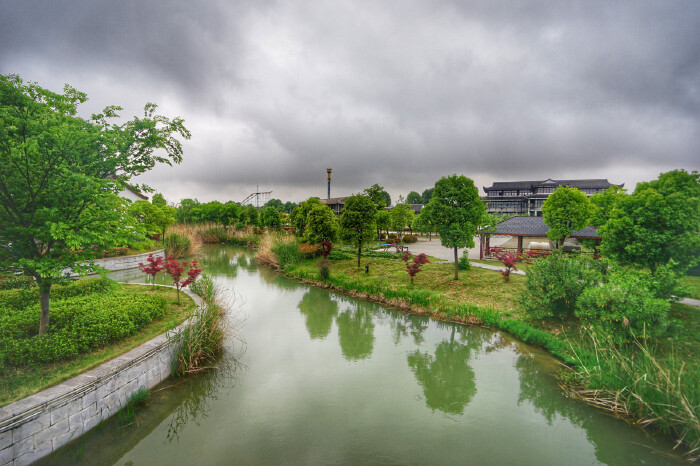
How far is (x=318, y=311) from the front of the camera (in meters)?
11.2

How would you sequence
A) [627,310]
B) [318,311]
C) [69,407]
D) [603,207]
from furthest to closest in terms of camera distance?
[603,207] < [318,311] < [627,310] < [69,407]

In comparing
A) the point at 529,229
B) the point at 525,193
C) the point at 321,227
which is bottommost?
the point at 529,229

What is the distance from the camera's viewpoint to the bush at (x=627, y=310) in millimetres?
6086

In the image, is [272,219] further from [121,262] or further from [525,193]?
[525,193]

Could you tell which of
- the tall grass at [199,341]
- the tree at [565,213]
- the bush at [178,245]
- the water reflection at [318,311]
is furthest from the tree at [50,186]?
the tree at [565,213]

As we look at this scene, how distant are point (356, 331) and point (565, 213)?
14.3 m

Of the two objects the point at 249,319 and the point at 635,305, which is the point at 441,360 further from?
the point at 249,319

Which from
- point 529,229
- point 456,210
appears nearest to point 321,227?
point 456,210

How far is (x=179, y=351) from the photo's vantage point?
6223mm

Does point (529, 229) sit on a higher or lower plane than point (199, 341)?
higher

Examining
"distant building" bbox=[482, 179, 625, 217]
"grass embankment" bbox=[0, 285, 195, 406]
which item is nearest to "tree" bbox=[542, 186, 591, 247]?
"grass embankment" bbox=[0, 285, 195, 406]

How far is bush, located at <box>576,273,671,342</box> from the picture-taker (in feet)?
20.0

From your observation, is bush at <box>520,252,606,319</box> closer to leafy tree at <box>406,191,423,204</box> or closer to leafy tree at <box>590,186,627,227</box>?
leafy tree at <box>590,186,627,227</box>

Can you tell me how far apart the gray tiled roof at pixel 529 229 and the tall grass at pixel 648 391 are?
44.0 ft
